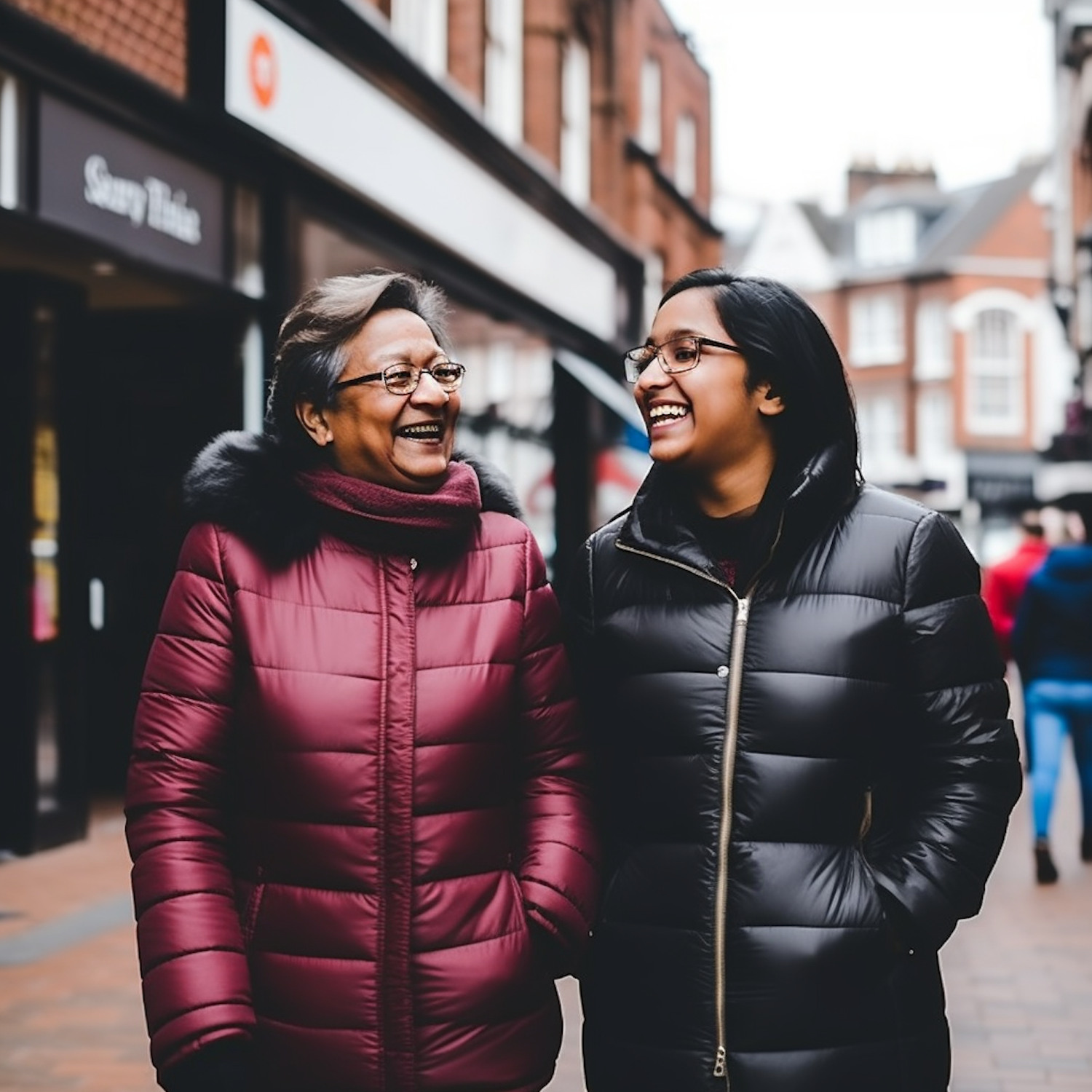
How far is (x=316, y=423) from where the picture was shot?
274 centimetres

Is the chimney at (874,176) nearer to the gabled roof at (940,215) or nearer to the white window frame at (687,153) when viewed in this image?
the gabled roof at (940,215)

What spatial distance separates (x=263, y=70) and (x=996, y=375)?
146ft

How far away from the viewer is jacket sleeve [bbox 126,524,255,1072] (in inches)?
96.1

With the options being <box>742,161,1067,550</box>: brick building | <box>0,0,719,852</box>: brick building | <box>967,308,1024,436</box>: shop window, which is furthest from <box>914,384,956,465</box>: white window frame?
<box>0,0,719,852</box>: brick building

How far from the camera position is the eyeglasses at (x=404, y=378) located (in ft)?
8.70

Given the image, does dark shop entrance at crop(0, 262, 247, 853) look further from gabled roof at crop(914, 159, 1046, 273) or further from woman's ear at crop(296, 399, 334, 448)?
gabled roof at crop(914, 159, 1046, 273)

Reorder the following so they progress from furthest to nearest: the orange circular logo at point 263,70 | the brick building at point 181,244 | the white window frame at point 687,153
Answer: the white window frame at point 687,153 < the orange circular logo at point 263,70 < the brick building at point 181,244

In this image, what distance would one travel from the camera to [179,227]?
9.06 meters

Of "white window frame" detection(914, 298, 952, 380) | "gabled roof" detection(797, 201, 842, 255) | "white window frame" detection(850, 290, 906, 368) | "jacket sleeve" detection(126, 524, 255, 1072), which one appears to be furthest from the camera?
"gabled roof" detection(797, 201, 842, 255)

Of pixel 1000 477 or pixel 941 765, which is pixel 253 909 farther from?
pixel 1000 477

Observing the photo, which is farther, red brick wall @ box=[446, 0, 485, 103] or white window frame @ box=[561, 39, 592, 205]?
white window frame @ box=[561, 39, 592, 205]

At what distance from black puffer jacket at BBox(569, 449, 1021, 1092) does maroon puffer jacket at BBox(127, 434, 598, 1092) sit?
16 cm

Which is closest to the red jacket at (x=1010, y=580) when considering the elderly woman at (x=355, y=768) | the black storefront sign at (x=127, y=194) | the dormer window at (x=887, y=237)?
the black storefront sign at (x=127, y=194)

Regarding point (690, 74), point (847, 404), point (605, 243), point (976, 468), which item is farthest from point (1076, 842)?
point (976, 468)
